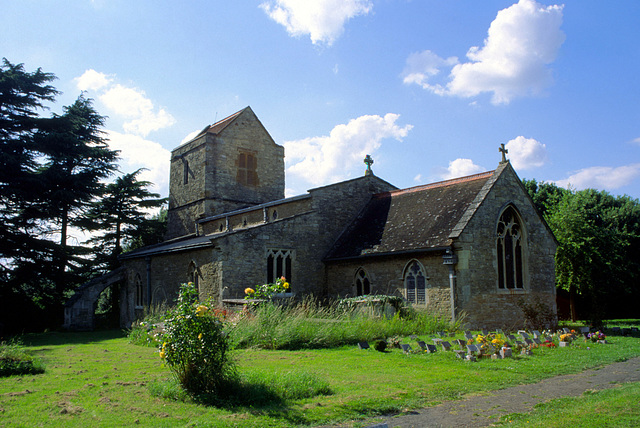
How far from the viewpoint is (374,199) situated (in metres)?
24.0

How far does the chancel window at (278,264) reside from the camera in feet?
65.2

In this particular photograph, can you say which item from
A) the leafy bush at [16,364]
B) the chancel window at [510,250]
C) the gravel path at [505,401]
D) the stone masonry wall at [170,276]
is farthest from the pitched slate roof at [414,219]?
the leafy bush at [16,364]

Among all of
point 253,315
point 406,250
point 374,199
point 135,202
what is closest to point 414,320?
point 406,250

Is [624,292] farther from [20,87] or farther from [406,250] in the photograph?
[20,87]

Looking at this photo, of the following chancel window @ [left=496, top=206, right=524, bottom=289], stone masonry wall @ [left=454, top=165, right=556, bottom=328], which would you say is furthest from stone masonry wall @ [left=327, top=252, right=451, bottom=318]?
chancel window @ [left=496, top=206, right=524, bottom=289]

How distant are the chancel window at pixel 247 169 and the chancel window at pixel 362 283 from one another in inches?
614

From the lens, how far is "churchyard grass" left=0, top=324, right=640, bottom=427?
6348 millimetres

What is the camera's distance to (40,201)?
2627 cm

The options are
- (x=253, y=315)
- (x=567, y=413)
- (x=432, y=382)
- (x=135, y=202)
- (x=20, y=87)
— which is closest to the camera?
(x=567, y=413)

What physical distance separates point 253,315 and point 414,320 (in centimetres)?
562

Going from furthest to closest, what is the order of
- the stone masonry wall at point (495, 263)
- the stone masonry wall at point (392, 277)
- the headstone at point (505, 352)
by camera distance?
the stone masonry wall at point (392, 277)
the stone masonry wall at point (495, 263)
the headstone at point (505, 352)

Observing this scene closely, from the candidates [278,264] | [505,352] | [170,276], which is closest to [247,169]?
[170,276]

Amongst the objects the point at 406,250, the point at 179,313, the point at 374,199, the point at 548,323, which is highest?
the point at 374,199

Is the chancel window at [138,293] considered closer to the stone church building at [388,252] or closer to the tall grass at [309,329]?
the stone church building at [388,252]
